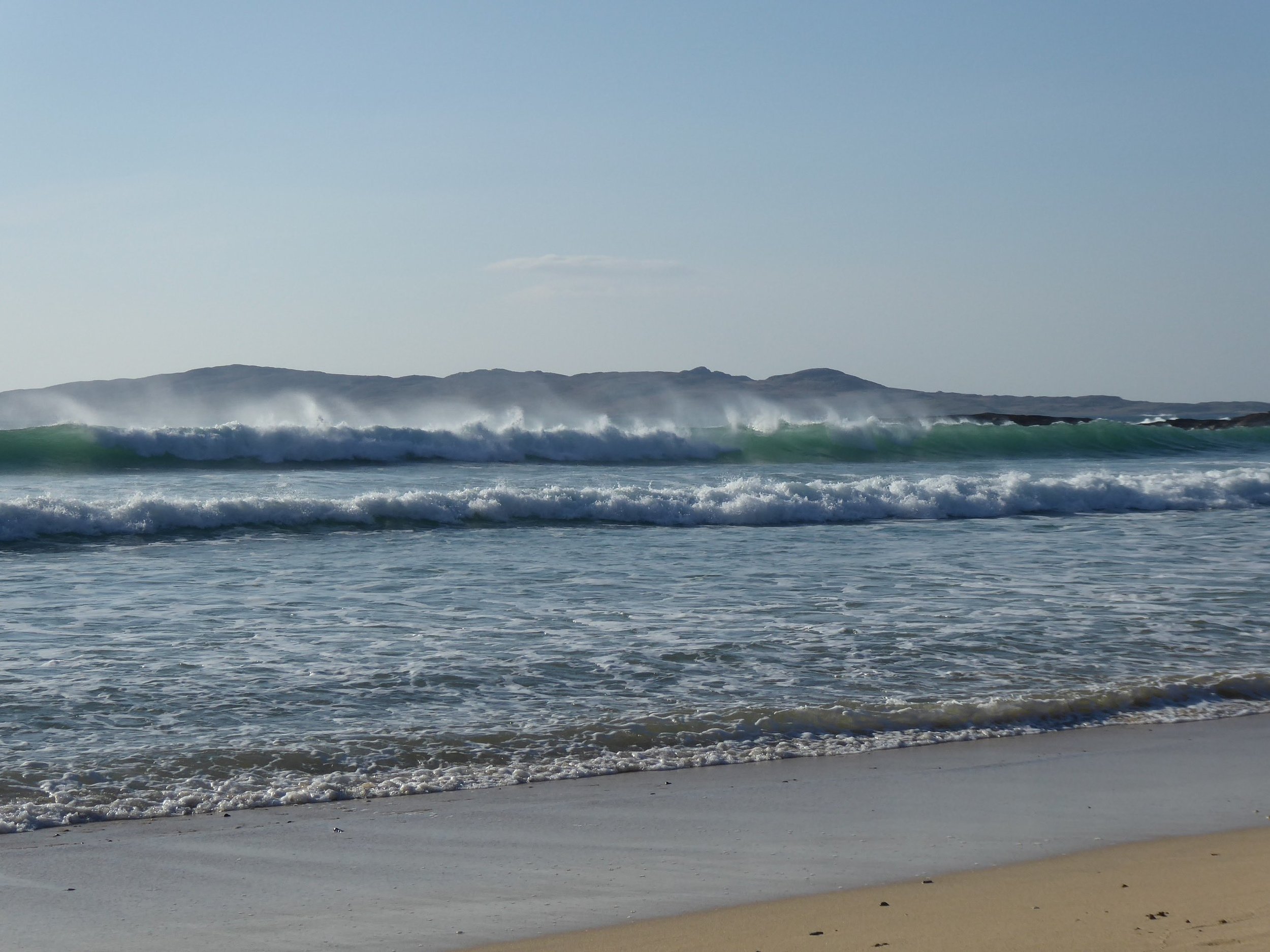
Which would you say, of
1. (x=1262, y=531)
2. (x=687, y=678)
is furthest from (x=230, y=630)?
(x=1262, y=531)

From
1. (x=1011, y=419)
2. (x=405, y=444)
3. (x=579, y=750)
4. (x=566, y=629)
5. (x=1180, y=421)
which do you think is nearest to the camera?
(x=579, y=750)

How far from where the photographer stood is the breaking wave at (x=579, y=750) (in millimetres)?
3873

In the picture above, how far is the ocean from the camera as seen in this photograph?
4.46m

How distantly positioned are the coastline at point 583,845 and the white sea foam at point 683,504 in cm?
939

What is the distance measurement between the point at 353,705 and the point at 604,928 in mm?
2520

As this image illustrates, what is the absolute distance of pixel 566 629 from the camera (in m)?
6.82

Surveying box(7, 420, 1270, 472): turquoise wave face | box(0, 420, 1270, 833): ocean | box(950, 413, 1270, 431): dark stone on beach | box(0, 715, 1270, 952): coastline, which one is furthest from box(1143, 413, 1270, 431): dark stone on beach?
box(0, 715, 1270, 952): coastline

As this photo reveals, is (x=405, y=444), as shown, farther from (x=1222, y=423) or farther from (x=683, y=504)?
(x=1222, y=423)

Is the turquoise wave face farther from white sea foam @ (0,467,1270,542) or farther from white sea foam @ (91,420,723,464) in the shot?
white sea foam @ (0,467,1270,542)

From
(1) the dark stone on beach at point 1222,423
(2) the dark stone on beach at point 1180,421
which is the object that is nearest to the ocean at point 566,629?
(2) the dark stone on beach at point 1180,421

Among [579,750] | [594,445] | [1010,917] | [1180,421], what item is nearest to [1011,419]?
[1180,421]

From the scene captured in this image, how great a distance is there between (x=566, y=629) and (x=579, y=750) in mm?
2335

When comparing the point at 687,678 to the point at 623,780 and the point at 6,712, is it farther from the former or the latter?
the point at 6,712

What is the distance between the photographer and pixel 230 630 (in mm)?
6684
